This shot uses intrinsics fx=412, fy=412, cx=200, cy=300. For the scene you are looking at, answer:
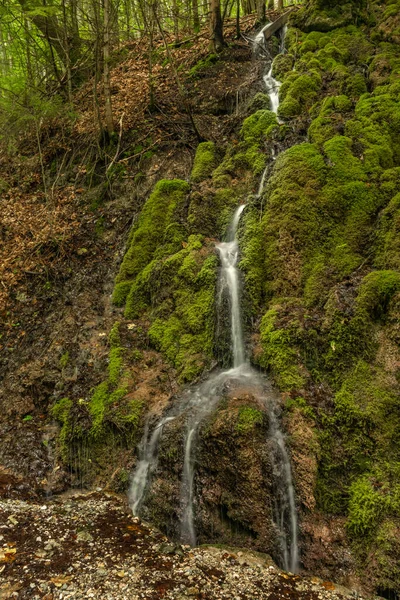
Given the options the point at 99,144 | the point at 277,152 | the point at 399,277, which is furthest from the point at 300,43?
the point at 399,277

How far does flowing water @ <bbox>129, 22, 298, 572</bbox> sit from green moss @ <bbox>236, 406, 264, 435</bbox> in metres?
0.23

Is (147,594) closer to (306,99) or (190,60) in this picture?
(306,99)

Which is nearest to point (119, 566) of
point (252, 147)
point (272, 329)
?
point (272, 329)

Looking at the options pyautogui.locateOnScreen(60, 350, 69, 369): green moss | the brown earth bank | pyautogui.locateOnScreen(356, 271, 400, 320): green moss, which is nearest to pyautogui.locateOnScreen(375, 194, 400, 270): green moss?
pyautogui.locateOnScreen(356, 271, 400, 320): green moss

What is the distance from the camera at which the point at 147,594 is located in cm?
410

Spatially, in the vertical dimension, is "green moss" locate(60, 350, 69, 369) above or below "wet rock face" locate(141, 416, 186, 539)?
above

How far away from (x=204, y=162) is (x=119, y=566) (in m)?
8.36

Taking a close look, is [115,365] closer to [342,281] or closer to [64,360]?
[64,360]

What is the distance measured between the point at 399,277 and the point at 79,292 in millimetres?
6252

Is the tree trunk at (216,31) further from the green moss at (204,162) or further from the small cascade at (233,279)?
the small cascade at (233,279)

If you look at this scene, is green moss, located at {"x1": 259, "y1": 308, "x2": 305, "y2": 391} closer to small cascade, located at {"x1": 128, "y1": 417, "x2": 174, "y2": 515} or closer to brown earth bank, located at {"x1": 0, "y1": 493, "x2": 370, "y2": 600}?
small cascade, located at {"x1": 128, "y1": 417, "x2": 174, "y2": 515}

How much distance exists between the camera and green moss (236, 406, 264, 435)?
5.37 m

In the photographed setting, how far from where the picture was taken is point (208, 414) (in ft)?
19.2

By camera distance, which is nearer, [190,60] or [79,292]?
[79,292]
